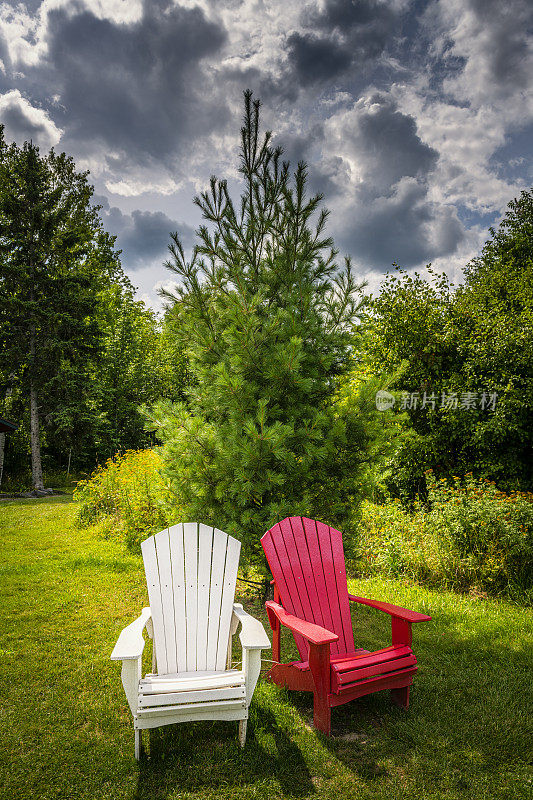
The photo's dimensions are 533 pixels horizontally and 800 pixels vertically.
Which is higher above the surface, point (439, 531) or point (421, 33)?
point (421, 33)

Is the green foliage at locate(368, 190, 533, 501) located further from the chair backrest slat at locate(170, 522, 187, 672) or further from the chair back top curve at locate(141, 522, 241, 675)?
the chair backrest slat at locate(170, 522, 187, 672)

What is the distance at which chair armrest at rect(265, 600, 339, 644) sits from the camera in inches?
85.5

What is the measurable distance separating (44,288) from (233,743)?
1515cm

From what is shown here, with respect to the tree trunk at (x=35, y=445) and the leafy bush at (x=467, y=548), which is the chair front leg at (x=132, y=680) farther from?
the tree trunk at (x=35, y=445)

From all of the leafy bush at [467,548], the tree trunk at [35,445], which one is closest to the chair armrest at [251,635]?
the leafy bush at [467,548]

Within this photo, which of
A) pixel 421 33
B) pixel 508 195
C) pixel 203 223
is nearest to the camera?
pixel 203 223

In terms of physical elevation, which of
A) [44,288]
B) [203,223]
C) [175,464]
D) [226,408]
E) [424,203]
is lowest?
[175,464]

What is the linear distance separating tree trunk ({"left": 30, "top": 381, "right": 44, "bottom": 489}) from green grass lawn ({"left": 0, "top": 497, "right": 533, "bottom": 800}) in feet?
34.3

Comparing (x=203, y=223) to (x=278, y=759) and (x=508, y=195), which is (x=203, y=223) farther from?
(x=508, y=195)

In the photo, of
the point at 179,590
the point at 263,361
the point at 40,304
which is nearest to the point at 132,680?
the point at 179,590

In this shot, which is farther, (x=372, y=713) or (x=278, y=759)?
(x=372, y=713)

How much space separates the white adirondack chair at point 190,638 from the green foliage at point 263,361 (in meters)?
0.58

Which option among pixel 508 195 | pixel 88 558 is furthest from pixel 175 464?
pixel 508 195

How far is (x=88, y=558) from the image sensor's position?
17.1 feet
